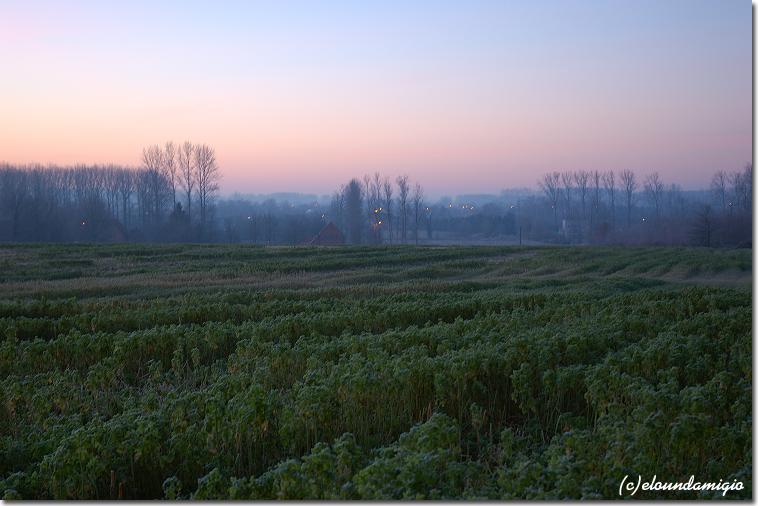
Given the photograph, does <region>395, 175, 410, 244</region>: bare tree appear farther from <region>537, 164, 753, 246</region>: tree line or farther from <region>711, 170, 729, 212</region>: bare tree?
<region>711, 170, 729, 212</region>: bare tree

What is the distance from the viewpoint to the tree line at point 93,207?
4541 cm

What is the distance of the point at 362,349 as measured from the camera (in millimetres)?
8680

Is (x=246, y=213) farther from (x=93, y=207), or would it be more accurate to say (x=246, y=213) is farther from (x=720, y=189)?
(x=720, y=189)

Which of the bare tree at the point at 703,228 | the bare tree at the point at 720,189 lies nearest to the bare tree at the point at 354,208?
the bare tree at the point at 703,228

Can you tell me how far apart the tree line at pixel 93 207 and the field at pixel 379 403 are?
3234cm

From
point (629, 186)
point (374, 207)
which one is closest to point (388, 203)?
point (374, 207)

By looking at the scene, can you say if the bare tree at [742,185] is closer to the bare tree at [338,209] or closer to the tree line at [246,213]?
the tree line at [246,213]

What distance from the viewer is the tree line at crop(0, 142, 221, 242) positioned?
149 feet

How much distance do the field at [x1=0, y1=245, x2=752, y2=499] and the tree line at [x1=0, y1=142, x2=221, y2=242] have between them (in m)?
32.3

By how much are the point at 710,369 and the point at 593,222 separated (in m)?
38.6

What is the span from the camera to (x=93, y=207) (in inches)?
2021

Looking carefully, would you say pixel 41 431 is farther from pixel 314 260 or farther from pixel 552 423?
pixel 314 260

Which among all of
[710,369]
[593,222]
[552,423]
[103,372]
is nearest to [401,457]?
[552,423]

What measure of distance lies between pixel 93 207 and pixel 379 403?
1944 inches
